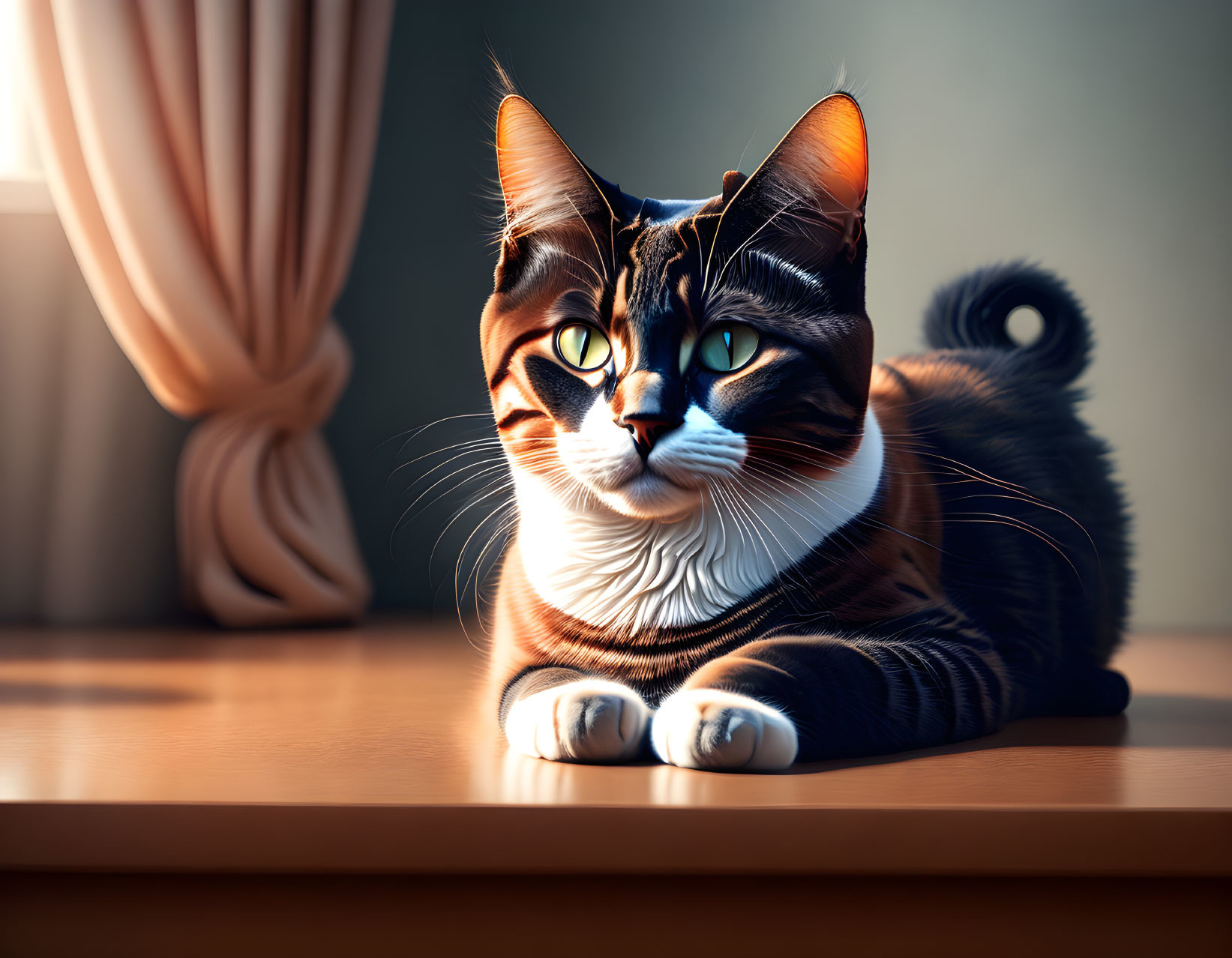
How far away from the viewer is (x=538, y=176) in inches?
27.8

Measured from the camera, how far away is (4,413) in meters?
1.61

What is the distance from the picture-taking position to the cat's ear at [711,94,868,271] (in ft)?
2.15

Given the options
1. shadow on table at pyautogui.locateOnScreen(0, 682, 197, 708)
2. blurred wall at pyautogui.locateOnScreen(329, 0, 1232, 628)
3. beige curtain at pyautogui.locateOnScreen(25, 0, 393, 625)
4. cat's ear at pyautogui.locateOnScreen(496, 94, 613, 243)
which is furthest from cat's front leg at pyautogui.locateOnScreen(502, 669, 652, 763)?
blurred wall at pyautogui.locateOnScreen(329, 0, 1232, 628)

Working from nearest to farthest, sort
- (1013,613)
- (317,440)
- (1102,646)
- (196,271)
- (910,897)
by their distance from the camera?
(910,897) → (1013,613) → (1102,646) → (196,271) → (317,440)

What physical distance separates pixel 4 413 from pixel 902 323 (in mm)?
1502

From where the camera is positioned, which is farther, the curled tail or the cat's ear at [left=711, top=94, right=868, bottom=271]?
the curled tail

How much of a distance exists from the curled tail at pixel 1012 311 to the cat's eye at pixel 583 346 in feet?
1.72

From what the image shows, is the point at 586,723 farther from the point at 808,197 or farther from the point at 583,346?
the point at 808,197

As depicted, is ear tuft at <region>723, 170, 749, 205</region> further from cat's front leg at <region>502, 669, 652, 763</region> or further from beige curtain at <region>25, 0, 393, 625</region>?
beige curtain at <region>25, 0, 393, 625</region>

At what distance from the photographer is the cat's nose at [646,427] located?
0.62 metres

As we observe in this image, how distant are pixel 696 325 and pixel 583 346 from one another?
0.08 metres

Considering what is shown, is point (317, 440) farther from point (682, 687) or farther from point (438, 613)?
point (682, 687)

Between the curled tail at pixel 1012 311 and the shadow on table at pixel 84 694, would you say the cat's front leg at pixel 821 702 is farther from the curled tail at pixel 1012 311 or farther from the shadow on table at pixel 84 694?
the shadow on table at pixel 84 694

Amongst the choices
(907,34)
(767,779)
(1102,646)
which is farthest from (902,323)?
(767,779)
